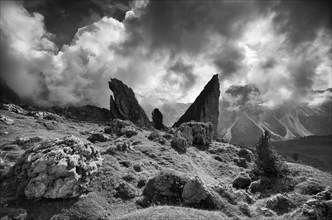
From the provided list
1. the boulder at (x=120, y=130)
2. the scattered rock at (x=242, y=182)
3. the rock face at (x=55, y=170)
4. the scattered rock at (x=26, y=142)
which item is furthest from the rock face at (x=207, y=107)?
the rock face at (x=55, y=170)

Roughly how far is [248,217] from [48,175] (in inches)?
922

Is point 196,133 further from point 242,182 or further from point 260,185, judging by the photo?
point 260,185

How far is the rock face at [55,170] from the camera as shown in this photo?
24.5 m

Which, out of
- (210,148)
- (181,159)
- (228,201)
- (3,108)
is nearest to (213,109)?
(210,148)

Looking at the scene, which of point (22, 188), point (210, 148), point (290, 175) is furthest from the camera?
point (210, 148)

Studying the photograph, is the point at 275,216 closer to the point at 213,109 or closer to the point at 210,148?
the point at 210,148

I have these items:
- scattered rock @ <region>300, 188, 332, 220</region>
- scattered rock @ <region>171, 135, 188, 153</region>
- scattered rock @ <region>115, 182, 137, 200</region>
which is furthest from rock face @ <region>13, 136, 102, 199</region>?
scattered rock @ <region>171, 135, 188, 153</region>

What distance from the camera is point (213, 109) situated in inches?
Answer: 7308

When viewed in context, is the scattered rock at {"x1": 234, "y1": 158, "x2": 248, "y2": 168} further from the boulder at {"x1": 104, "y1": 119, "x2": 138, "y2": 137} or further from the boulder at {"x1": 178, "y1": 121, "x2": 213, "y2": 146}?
the boulder at {"x1": 104, "y1": 119, "x2": 138, "y2": 137}

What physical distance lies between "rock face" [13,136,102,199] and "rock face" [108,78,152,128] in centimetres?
11536

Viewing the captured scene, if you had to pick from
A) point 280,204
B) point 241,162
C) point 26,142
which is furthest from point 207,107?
point 280,204

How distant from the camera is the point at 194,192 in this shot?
27109 millimetres

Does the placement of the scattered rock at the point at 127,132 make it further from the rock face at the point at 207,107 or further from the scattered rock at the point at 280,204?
the rock face at the point at 207,107

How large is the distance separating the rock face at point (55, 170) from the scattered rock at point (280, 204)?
23450 millimetres
